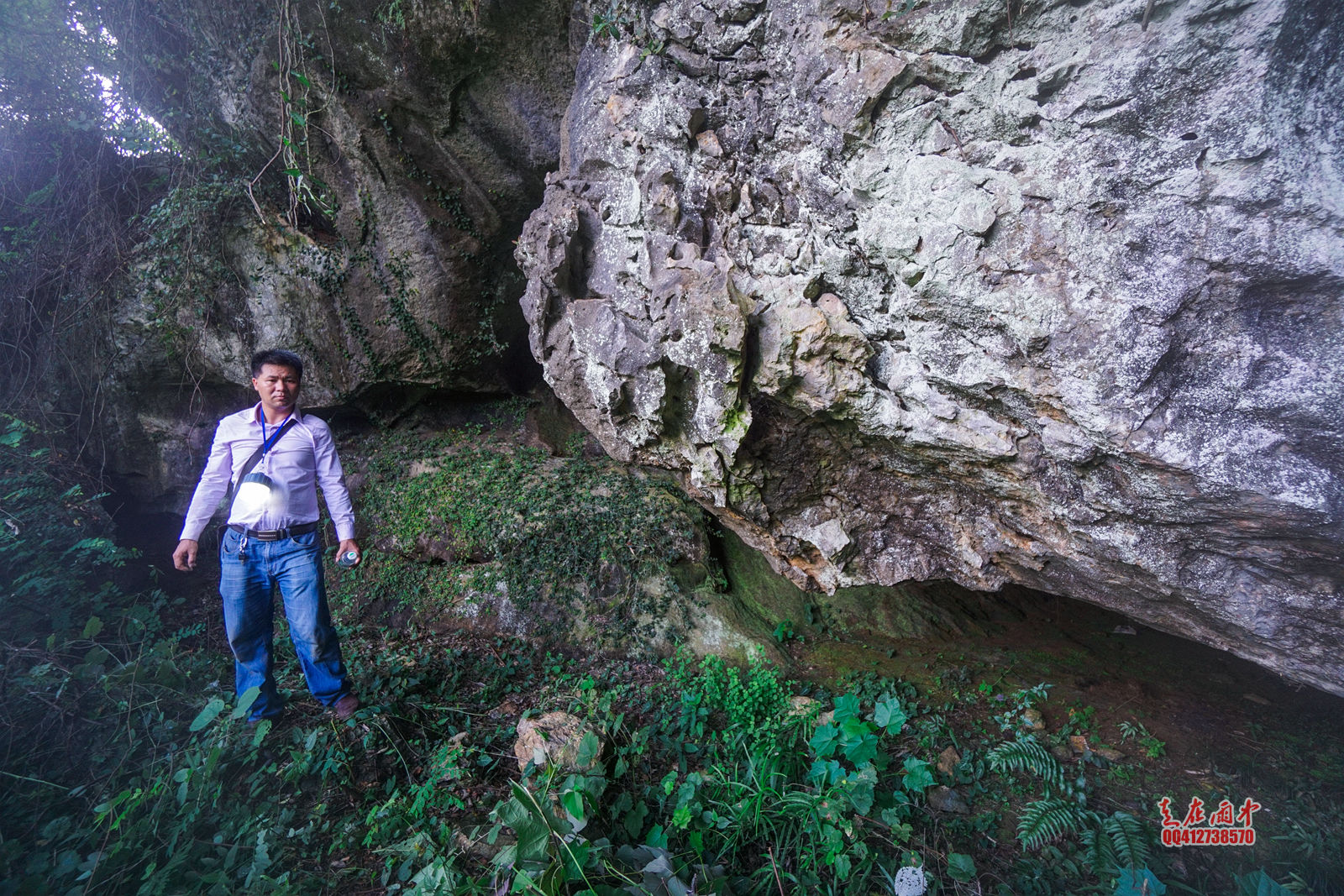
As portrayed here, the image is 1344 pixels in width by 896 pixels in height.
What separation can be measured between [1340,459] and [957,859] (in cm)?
232

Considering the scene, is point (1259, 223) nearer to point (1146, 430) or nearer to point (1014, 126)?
point (1146, 430)

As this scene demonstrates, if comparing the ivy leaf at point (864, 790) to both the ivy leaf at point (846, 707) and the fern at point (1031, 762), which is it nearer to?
the ivy leaf at point (846, 707)

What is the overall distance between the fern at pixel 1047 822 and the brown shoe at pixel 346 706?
151 inches

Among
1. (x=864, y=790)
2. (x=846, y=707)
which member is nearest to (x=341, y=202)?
(x=846, y=707)

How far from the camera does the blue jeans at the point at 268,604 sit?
125 inches

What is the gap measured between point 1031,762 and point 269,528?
4.55 m

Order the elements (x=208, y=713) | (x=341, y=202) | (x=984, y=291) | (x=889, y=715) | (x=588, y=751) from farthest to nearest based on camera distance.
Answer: (x=341, y=202) → (x=889, y=715) → (x=588, y=751) → (x=208, y=713) → (x=984, y=291)

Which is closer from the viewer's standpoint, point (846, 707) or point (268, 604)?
point (268, 604)

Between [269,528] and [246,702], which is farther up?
[269,528]

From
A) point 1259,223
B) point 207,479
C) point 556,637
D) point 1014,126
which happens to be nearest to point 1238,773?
point 1259,223

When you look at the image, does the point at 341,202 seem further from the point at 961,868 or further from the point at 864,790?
the point at 961,868

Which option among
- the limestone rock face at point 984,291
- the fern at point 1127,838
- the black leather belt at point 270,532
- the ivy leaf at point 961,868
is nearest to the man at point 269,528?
the black leather belt at point 270,532

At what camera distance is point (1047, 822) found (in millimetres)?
2842

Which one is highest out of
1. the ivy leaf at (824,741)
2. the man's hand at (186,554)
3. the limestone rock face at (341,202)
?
the limestone rock face at (341,202)
